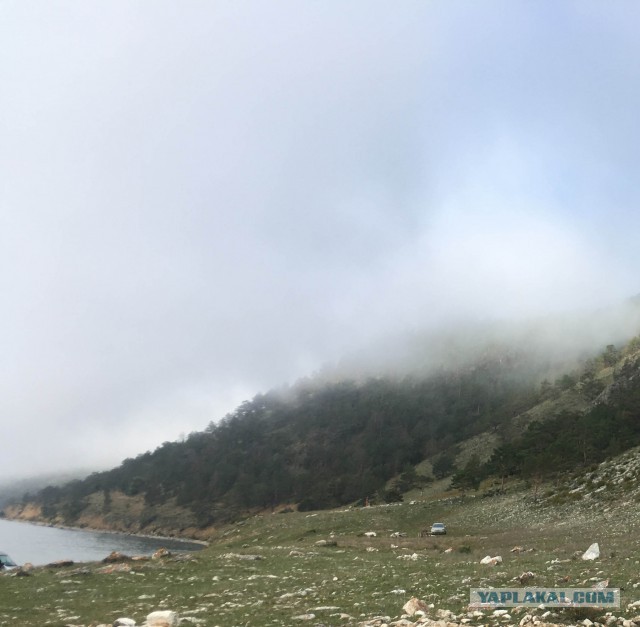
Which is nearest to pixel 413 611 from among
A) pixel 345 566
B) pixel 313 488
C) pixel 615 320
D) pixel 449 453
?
pixel 345 566

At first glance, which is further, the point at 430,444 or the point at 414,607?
the point at 430,444

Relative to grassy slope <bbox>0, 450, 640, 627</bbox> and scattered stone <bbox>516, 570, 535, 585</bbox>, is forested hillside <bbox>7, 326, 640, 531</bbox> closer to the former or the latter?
grassy slope <bbox>0, 450, 640, 627</bbox>

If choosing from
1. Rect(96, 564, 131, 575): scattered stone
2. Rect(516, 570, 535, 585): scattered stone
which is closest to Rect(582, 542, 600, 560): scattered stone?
Rect(516, 570, 535, 585): scattered stone

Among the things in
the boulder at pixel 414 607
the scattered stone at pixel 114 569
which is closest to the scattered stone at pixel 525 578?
the boulder at pixel 414 607

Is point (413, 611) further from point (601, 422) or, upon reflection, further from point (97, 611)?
point (601, 422)

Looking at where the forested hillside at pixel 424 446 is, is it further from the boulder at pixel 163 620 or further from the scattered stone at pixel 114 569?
the boulder at pixel 163 620

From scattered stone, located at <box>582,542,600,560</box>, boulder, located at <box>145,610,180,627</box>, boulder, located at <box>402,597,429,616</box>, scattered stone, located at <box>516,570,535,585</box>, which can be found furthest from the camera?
scattered stone, located at <box>582,542,600,560</box>

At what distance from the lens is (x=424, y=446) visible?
Result: 505 feet

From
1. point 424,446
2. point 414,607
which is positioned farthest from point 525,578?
point 424,446

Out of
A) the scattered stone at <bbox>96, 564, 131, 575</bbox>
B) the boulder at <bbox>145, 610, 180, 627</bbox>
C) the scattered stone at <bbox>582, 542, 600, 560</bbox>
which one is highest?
the boulder at <bbox>145, 610, 180, 627</bbox>

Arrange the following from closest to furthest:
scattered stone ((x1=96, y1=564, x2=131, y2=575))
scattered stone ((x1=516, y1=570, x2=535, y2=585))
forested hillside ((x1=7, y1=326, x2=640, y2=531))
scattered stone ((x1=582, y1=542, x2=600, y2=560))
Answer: scattered stone ((x1=516, y1=570, x2=535, y2=585)) → scattered stone ((x1=582, y1=542, x2=600, y2=560)) → scattered stone ((x1=96, y1=564, x2=131, y2=575)) → forested hillside ((x1=7, y1=326, x2=640, y2=531))

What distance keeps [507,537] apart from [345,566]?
50.0ft

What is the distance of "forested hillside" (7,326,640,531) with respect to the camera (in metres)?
72.1

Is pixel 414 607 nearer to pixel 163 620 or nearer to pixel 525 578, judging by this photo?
pixel 525 578
